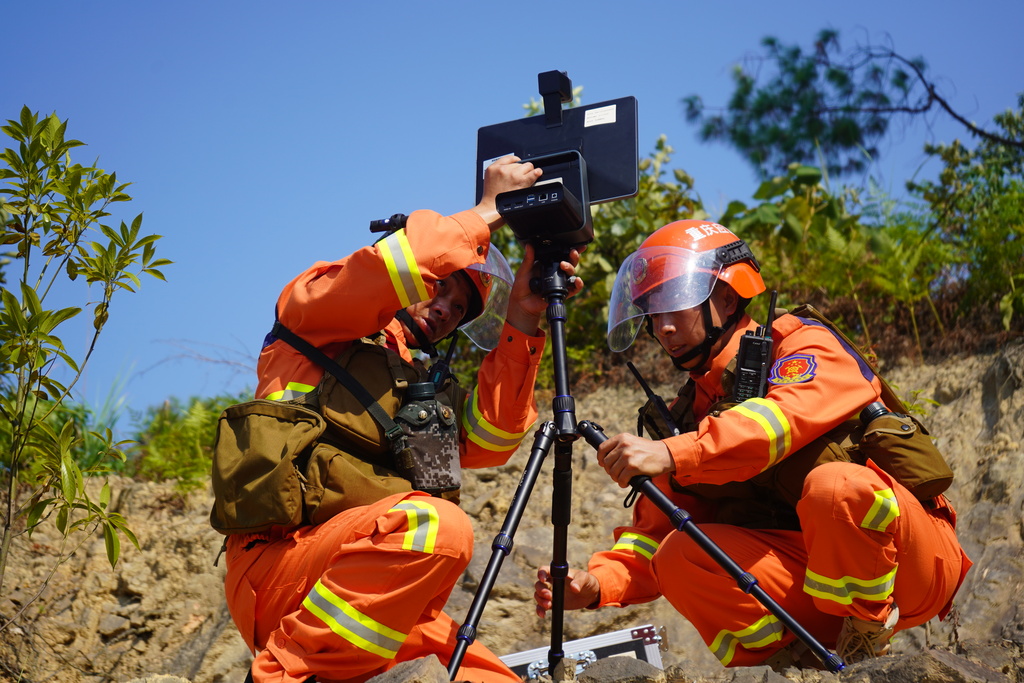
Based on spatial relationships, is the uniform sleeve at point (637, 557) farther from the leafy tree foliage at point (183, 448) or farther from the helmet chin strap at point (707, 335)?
the leafy tree foliage at point (183, 448)

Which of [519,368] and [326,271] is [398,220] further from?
[519,368]

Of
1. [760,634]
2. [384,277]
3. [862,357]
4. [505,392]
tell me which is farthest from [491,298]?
[760,634]

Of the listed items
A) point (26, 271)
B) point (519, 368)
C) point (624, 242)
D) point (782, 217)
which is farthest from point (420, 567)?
point (782, 217)

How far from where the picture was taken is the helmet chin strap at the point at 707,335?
4.01m

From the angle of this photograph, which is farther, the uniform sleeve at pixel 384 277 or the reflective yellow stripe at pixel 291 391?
the reflective yellow stripe at pixel 291 391

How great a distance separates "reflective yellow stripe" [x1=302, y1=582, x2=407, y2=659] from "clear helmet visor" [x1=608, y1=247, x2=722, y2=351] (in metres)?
1.82

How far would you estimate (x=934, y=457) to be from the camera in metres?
3.52

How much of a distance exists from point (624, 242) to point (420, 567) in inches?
183

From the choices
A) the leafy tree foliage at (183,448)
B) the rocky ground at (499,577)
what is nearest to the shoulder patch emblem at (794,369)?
the rocky ground at (499,577)

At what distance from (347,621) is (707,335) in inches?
78.3

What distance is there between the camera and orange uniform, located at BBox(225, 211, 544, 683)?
3037 millimetres

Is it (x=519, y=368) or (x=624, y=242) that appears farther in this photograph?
(x=624, y=242)

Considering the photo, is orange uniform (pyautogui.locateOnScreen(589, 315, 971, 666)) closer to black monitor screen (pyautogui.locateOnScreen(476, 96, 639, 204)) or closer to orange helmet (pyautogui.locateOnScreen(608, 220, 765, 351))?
orange helmet (pyautogui.locateOnScreen(608, 220, 765, 351))

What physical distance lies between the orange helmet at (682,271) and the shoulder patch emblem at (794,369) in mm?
453
